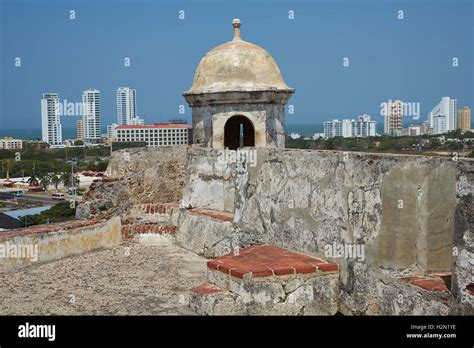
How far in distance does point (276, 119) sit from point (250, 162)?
195cm

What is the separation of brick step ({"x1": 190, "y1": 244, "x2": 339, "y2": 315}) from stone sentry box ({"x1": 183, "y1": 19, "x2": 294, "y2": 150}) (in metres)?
3.56

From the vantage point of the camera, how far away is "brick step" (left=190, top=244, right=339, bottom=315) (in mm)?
5473

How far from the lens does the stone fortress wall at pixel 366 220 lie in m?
4.66

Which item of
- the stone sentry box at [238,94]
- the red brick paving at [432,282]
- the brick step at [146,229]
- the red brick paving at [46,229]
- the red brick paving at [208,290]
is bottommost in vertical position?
the red brick paving at [208,290]

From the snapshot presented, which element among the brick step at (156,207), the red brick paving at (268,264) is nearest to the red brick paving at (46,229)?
the brick step at (156,207)

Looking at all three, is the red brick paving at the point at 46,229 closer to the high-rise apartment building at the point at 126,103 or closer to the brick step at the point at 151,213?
the brick step at the point at 151,213

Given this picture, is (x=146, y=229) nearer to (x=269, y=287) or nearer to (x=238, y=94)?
(x=238, y=94)

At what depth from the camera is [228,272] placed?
18.5 ft

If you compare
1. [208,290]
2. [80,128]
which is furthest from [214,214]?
[80,128]

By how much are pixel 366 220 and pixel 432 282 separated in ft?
3.03

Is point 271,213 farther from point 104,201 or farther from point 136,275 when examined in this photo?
point 104,201

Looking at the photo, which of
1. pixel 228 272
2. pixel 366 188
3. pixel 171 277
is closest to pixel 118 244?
pixel 171 277

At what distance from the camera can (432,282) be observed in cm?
487

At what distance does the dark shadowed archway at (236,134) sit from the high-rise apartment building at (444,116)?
136 feet
